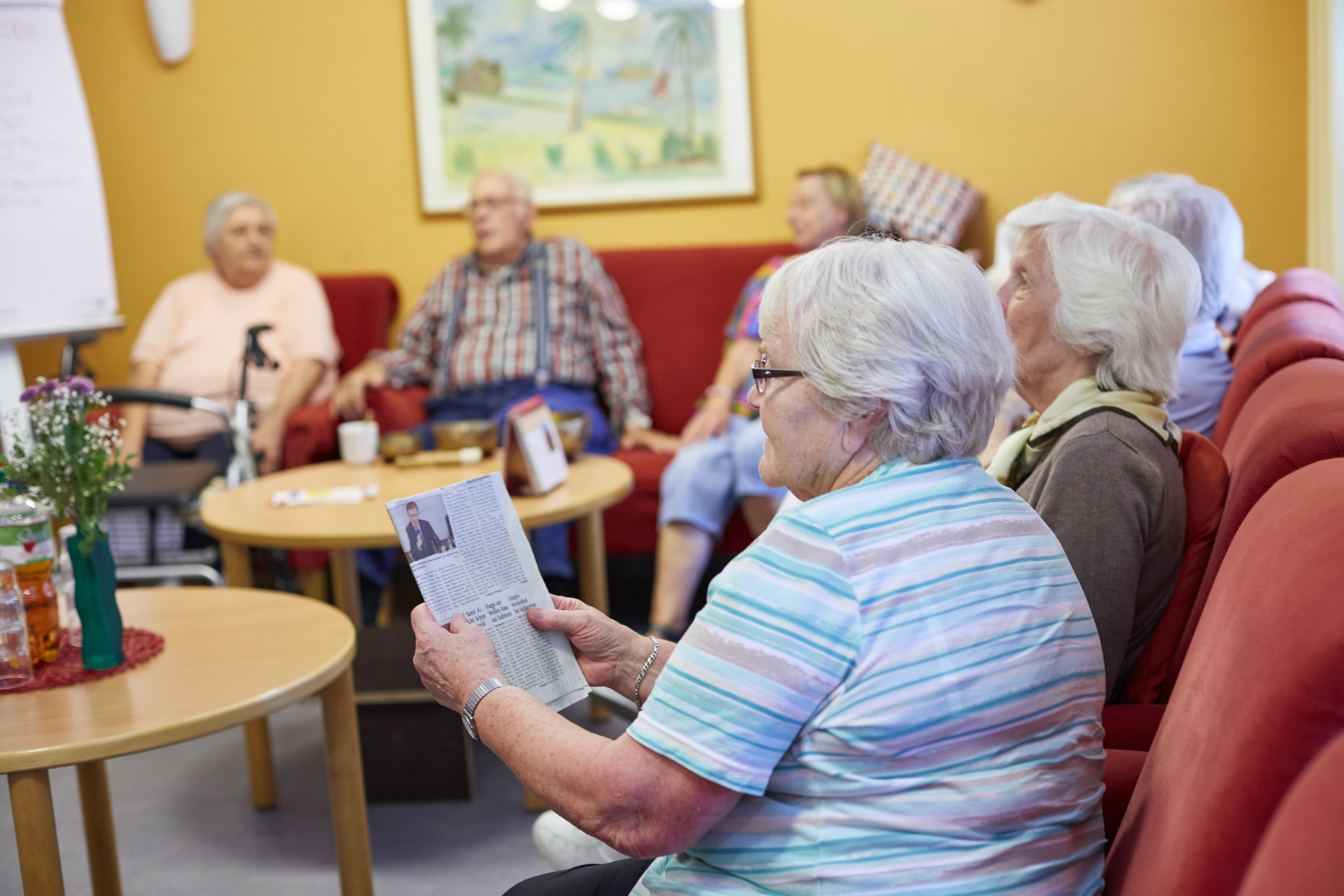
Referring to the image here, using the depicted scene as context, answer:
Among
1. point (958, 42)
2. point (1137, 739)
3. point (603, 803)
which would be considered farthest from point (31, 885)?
point (958, 42)

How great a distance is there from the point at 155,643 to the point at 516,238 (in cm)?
241

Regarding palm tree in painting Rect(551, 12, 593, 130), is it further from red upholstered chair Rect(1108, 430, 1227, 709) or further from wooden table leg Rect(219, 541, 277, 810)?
red upholstered chair Rect(1108, 430, 1227, 709)

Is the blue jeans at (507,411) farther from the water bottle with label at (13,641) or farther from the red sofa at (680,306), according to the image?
the water bottle with label at (13,641)

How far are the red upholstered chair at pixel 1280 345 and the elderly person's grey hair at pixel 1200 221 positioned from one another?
117 mm

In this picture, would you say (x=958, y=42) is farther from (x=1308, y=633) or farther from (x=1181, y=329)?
(x=1308, y=633)

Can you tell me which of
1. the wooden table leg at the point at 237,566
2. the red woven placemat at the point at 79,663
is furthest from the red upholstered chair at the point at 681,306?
the red woven placemat at the point at 79,663

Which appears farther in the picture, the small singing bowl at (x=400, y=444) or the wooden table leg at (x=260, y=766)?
the small singing bowl at (x=400, y=444)

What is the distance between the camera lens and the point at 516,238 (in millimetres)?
3900

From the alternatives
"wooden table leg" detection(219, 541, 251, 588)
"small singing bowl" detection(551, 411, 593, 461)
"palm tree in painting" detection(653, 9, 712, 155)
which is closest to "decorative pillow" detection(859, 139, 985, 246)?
"palm tree in painting" detection(653, 9, 712, 155)

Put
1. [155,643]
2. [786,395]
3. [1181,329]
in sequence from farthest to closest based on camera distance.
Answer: [155,643]
[1181,329]
[786,395]

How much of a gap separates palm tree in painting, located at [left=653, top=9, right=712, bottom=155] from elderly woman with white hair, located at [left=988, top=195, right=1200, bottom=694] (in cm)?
271

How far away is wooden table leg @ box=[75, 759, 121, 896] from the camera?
75.4 inches

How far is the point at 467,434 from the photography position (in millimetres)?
2973

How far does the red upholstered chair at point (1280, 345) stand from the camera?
157cm
